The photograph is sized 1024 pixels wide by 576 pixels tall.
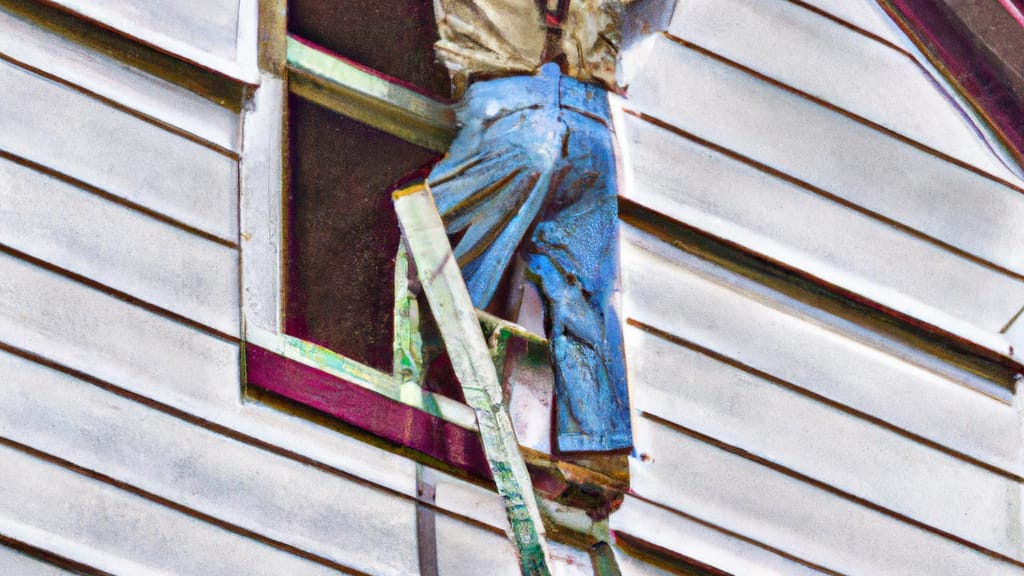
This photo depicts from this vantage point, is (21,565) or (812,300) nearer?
(21,565)

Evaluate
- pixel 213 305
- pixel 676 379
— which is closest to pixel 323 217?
pixel 213 305

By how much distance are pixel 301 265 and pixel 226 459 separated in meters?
0.37

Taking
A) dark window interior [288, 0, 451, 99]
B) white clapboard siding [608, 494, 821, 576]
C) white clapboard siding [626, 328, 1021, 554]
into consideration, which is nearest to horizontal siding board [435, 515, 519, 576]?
white clapboard siding [608, 494, 821, 576]

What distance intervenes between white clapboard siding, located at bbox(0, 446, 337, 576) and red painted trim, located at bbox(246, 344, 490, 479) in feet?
0.90

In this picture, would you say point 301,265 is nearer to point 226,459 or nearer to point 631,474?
point 226,459

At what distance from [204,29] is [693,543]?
1290 mm

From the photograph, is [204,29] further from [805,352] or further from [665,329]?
[805,352]

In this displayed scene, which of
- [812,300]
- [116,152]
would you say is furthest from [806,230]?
[116,152]

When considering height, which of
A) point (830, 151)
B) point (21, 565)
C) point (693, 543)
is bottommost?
point (21, 565)

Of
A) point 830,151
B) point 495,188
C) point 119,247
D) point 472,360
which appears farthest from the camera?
point 830,151

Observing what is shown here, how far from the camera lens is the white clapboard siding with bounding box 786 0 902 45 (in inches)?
67.7

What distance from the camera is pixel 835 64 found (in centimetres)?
173

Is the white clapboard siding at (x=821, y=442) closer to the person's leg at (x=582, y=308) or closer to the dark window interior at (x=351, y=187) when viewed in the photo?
the person's leg at (x=582, y=308)

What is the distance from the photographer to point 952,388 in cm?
181
